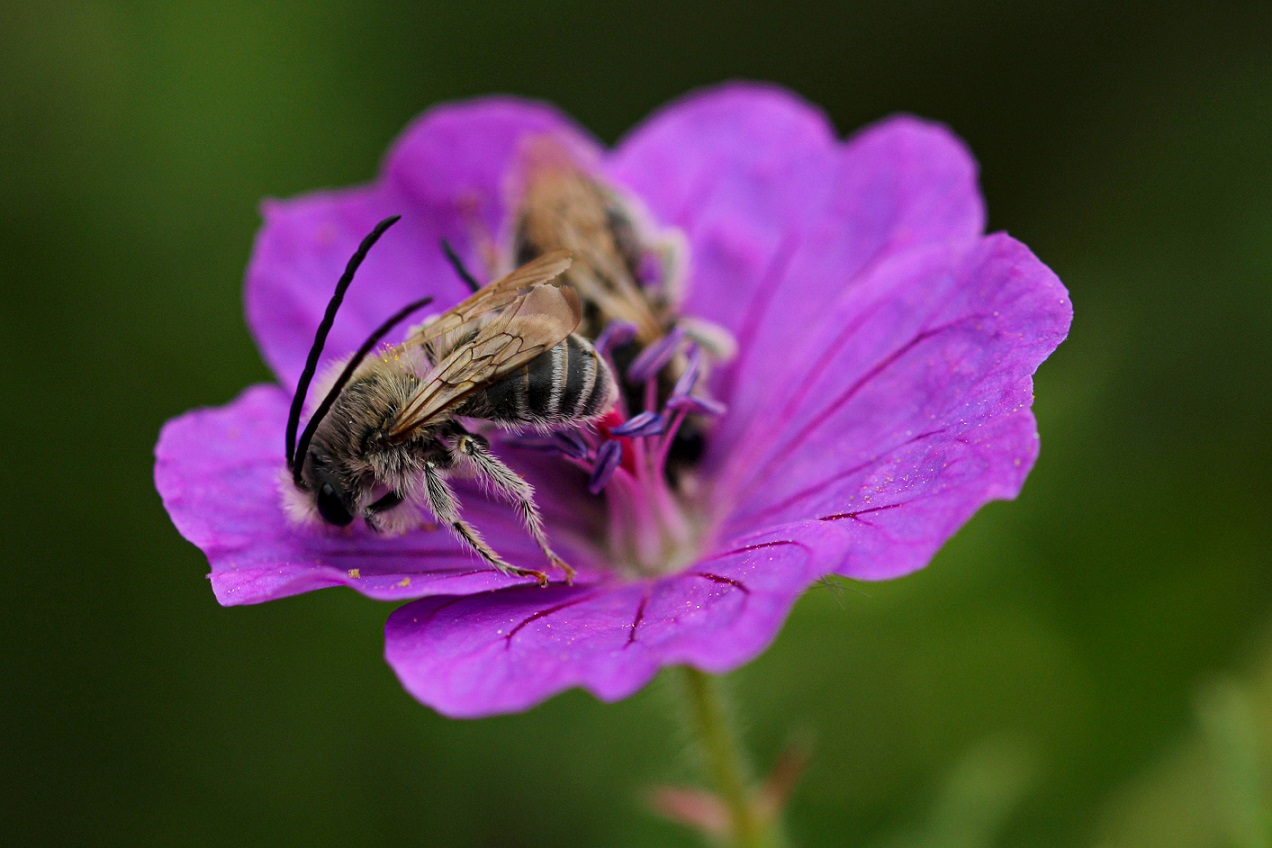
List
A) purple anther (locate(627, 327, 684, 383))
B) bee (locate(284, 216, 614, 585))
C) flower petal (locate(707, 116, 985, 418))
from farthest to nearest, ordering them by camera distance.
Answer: flower petal (locate(707, 116, 985, 418)) < purple anther (locate(627, 327, 684, 383)) < bee (locate(284, 216, 614, 585))

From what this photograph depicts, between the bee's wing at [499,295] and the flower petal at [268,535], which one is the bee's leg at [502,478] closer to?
the flower petal at [268,535]

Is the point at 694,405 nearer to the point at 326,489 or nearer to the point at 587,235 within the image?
→ the point at 587,235

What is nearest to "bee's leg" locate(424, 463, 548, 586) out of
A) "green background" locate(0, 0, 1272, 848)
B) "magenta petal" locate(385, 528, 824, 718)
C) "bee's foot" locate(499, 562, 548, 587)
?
"bee's foot" locate(499, 562, 548, 587)

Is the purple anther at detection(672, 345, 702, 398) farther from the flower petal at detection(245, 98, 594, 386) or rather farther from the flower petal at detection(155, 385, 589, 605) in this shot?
the flower petal at detection(245, 98, 594, 386)

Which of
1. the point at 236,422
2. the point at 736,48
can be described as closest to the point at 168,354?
the point at 236,422

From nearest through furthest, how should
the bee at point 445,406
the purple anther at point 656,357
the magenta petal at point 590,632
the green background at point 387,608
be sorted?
the magenta petal at point 590,632 → the bee at point 445,406 → the purple anther at point 656,357 → the green background at point 387,608

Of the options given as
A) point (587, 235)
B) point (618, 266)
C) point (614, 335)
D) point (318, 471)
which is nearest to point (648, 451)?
point (614, 335)

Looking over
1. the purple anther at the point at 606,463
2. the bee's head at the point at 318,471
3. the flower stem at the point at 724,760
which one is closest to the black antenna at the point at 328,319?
the bee's head at the point at 318,471
